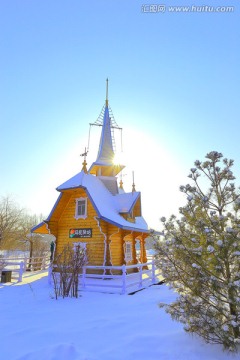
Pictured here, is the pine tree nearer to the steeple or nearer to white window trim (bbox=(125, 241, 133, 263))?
white window trim (bbox=(125, 241, 133, 263))

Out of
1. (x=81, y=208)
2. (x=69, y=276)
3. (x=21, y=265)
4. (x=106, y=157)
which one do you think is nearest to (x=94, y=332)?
(x=69, y=276)

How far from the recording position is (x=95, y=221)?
15.9 meters

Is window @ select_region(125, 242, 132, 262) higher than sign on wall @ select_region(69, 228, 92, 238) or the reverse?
the reverse

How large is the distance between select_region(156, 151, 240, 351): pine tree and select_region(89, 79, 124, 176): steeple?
15.7m

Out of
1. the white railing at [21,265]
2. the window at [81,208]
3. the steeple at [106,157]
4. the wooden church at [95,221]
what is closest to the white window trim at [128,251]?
the wooden church at [95,221]

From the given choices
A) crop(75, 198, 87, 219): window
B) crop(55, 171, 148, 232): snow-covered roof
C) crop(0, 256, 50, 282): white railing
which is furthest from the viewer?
crop(75, 198, 87, 219): window

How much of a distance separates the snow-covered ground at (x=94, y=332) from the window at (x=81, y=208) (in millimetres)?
7109

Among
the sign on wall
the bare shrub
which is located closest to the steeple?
the sign on wall

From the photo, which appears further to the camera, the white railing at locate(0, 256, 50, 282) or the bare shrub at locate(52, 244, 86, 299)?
the white railing at locate(0, 256, 50, 282)

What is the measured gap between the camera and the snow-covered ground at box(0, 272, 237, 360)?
453 centimetres

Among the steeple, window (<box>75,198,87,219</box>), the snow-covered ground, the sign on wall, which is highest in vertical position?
the steeple

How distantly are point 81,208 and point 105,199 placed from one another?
1.84m

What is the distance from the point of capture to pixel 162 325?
6.17 meters

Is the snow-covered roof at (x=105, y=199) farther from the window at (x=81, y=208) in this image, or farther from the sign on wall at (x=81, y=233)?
the sign on wall at (x=81, y=233)
